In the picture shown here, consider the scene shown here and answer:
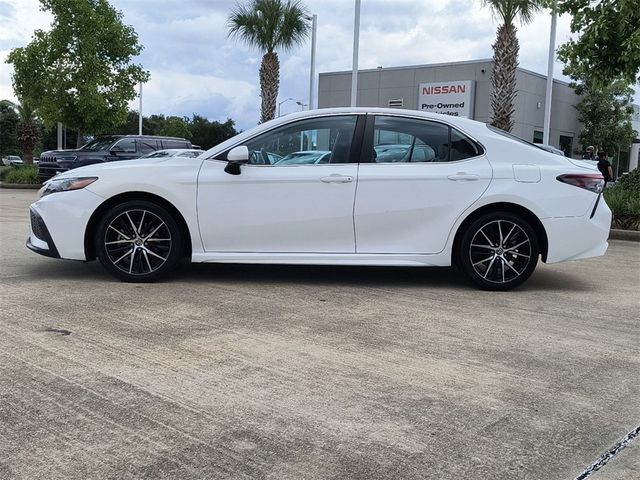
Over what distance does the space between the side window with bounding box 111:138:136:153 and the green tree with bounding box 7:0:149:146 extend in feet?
8.79

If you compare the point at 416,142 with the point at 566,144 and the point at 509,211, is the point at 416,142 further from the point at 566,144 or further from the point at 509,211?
the point at 566,144

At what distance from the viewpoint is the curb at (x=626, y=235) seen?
10.9 metres

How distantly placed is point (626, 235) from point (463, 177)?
6.53 meters

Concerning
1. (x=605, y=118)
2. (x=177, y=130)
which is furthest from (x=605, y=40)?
(x=177, y=130)

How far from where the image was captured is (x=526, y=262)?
19.4 feet

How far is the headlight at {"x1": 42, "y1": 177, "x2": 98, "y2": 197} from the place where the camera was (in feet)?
19.1

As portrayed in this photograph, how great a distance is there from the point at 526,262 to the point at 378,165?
64.1 inches

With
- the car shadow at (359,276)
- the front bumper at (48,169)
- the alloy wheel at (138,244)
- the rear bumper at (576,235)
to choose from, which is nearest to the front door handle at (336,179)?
the car shadow at (359,276)

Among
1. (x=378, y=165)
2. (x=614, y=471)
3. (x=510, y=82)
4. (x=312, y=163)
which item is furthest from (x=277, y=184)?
(x=510, y=82)

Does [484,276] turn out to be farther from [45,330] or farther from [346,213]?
[45,330]

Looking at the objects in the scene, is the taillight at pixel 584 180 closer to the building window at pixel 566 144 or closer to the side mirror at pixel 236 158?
the side mirror at pixel 236 158

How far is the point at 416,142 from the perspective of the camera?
234 inches

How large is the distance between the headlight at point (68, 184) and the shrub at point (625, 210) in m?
9.40

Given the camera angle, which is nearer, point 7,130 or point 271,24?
point 271,24
